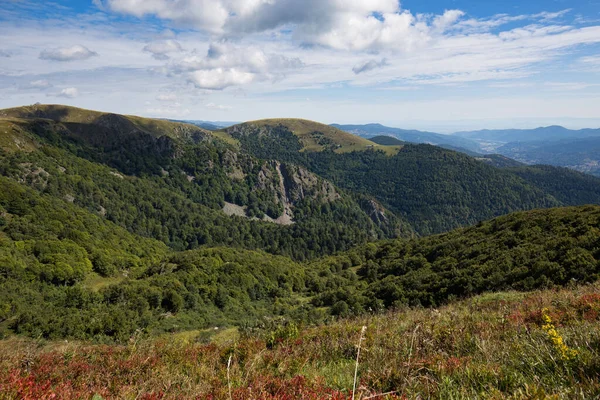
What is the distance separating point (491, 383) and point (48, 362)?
24.5 ft

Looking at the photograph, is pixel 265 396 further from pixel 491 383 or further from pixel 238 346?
pixel 238 346

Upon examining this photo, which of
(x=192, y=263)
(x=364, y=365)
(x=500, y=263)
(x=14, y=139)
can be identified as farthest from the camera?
(x=14, y=139)

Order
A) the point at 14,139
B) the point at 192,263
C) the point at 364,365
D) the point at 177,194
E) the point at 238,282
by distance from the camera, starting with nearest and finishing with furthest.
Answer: the point at 364,365 < the point at 238,282 < the point at 192,263 < the point at 14,139 < the point at 177,194

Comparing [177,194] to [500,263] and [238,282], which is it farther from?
[500,263]

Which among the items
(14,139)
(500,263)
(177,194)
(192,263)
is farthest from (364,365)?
(177,194)

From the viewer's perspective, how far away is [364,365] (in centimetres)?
514

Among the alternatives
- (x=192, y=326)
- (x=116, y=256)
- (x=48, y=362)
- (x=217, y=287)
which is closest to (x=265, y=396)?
(x=48, y=362)

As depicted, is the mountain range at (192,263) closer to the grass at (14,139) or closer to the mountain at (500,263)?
the mountain at (500,263)

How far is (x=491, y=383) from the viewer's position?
341 centimetres

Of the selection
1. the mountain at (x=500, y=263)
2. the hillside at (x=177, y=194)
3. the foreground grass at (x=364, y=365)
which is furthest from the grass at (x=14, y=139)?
the foreground grass at (x=364, y=365)

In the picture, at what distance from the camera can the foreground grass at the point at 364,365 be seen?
3.46 m

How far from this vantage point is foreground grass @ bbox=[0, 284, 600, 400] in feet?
11.3

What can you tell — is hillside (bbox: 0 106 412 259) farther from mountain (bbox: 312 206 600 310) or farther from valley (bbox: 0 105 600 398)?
mountain (bbox: 312 206 600 310)

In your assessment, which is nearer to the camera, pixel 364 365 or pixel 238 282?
pixel 364 365
